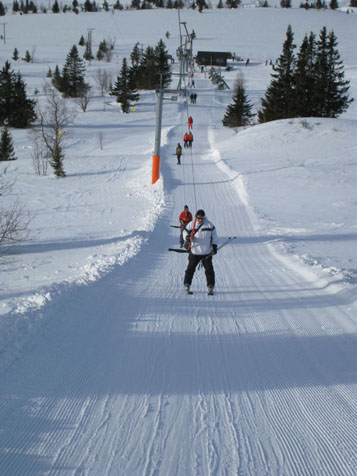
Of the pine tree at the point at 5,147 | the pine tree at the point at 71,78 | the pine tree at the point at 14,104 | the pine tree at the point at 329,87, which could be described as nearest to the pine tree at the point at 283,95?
the pine tree at the point at 329,87

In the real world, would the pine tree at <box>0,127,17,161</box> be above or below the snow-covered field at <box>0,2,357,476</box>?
above

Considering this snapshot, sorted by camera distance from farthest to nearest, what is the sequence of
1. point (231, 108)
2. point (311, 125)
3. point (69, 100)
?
point (69, 100), point (231, 108), point (311, 125)

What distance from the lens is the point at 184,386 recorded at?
15.9 feet

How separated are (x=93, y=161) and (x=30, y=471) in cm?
3615

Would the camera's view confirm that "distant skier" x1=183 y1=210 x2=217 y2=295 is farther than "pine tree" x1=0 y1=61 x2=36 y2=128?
No

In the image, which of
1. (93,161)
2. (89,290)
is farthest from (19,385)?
(93,161)

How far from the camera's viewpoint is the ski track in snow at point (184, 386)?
12.2ft

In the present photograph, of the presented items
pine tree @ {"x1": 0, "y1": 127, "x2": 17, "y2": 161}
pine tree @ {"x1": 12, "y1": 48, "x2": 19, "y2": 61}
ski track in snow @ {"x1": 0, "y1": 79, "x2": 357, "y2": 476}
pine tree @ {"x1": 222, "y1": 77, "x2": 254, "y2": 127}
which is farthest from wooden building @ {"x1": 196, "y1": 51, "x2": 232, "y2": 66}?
ski track in snow @ {"x1": 0, "y1": 79, "x2": 357, "y2": 476}

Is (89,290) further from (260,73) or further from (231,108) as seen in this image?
(260,73)

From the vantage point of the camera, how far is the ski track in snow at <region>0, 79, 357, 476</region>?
12.2 ft

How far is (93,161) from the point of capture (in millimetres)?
37688

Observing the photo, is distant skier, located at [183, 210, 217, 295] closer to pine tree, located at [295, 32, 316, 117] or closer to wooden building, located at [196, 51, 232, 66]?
pine tree, located at [295, 32, 316, 117]

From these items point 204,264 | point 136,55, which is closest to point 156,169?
point 204,264

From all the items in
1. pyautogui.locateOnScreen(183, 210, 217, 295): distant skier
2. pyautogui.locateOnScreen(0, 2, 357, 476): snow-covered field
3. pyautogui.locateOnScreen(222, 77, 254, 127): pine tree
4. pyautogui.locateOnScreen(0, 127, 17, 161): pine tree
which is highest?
pyautogui.locateOnScreen(222, 77, 254, 127): pine tree
